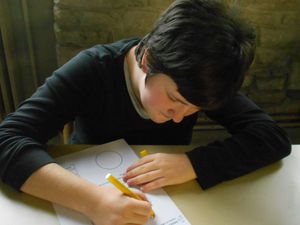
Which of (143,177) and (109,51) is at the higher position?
(109,51)

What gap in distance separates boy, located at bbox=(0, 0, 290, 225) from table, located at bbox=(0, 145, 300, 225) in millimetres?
21

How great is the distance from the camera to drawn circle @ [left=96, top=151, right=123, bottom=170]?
2.83ft

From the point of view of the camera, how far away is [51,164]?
2.65 feet

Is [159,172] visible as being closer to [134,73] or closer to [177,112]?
[177,112]

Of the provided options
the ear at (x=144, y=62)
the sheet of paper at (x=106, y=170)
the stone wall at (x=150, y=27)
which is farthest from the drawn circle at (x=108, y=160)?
the stone wall at (x=150, y=27)

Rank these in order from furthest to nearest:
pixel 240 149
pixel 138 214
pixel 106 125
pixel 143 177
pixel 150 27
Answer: pixel 150 27
pixel 106 125
pixel 240 149
pixel 143 177
pixel 138 214

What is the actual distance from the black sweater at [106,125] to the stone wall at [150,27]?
0.52 metres

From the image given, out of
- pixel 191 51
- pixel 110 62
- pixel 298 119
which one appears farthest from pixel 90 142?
pixel 298 119

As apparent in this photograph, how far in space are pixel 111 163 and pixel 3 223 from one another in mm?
267

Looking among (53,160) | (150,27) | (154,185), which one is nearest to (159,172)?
(154,185)

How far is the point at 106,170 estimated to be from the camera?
2.78 feet

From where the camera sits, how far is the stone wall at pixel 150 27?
1.50m

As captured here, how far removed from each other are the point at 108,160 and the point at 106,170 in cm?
4

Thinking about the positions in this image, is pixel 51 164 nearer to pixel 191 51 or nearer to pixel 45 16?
pixel 191 51
